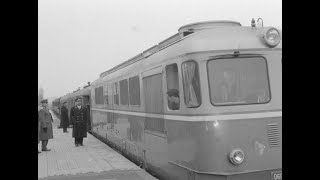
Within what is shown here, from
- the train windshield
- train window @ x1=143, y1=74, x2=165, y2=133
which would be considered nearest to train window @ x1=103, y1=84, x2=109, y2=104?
train window @ x1=143, y1=74, x2=165, y2=133

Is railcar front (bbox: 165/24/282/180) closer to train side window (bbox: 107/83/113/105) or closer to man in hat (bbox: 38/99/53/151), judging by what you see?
train side window (bbox: 107/83/113/105)

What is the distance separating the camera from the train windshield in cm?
600

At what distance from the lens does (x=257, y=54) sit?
6148mm

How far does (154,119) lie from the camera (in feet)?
25.8

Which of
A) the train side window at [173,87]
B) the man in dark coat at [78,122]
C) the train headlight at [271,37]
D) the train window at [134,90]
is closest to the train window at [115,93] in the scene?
the train window at [134,90]

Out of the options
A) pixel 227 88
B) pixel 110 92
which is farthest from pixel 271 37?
pixel 110 92

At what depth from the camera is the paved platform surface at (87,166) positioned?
8.42 metres

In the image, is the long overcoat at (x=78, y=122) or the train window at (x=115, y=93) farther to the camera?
the long overcoat at (x=78, y=122)

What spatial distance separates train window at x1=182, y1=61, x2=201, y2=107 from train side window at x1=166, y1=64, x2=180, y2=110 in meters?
0.30

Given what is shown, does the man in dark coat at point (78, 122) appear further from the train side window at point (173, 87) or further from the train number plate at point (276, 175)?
the train number plate at point (276, 175)

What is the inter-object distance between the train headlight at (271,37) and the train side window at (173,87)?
4.80 feet
